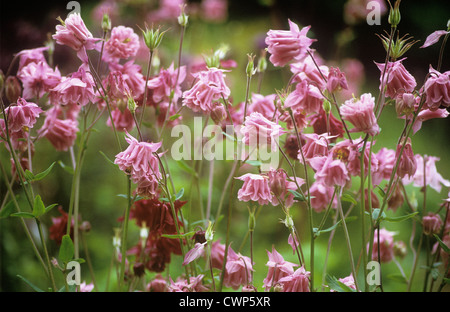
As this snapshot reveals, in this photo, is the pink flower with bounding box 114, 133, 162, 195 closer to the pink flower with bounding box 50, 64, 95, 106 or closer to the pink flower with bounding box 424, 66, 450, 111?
the pink flower with bounding box 50, 64, 95, 106

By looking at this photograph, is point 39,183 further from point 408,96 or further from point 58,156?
point 408,96

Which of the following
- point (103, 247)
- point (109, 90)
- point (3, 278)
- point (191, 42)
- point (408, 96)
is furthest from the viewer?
point (191, 42)

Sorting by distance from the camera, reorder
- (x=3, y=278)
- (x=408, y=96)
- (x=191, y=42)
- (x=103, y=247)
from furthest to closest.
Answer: (x=191, y=42)
(x=103, y=247)
(x=3, y=278)
(x=408, y=96)

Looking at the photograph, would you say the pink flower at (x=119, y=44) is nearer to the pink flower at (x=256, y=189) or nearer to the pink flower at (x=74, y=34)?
the pink flower at (x=74, y=34)

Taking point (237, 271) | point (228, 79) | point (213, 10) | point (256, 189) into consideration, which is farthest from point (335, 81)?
point (213, 10)

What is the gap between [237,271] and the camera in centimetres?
59

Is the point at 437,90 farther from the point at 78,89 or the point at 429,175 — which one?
the point at 78,89

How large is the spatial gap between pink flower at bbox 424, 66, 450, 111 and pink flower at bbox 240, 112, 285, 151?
0.54ft

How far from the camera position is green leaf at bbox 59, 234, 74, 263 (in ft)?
1.86

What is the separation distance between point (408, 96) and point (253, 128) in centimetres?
18

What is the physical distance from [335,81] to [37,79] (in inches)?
16.2

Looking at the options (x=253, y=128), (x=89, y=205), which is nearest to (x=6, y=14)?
(x=89, y=205)

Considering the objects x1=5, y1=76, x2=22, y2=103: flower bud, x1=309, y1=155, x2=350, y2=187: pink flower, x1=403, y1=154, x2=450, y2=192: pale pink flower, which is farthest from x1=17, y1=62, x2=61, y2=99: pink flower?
x1=403, y1=154, x2=450, y2=192: pale pink flower
